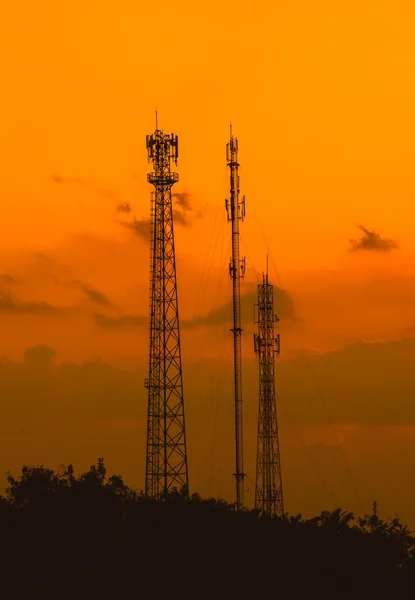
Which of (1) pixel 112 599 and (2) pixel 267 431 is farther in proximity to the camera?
(2) pixel 267 431

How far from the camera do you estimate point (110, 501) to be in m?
65.6

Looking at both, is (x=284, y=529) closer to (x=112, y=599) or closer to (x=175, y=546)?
(x=175, y=546)

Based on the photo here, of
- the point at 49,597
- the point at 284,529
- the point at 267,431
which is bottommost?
the point at 49,597

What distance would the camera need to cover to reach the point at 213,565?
6259cm

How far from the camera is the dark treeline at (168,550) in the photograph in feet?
199

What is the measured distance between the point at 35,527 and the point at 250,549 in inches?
340

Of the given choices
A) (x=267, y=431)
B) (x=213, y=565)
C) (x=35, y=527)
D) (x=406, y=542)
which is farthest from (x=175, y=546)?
(x=267, y=431)

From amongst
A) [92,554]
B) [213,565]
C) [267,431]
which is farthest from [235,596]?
[267,431]

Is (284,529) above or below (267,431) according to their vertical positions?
below

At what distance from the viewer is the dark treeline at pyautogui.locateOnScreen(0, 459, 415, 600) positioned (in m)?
60.7

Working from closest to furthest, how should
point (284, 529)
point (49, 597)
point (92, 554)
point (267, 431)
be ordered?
point (49, 597), point (92, 554), point (284, 529), point (267, 431)

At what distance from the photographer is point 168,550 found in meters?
62.7

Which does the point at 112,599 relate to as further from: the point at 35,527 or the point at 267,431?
the point at 267,431

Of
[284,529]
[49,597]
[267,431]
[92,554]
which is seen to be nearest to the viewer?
[49,597]
